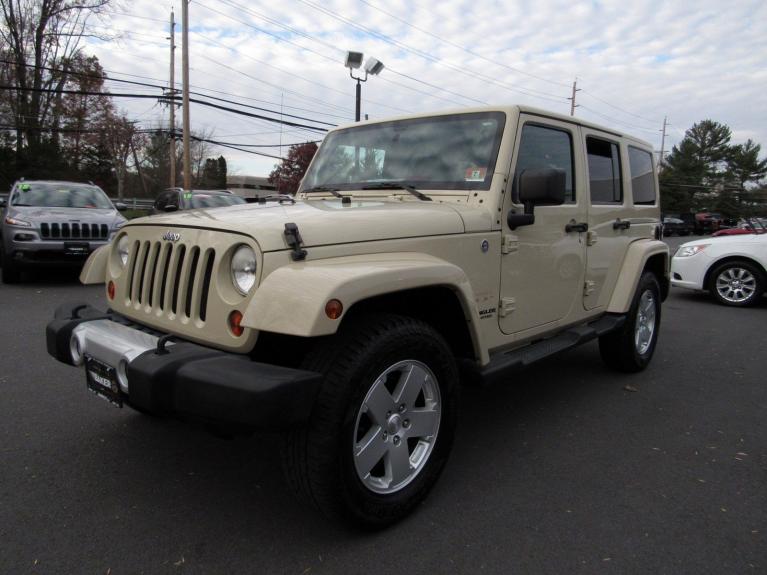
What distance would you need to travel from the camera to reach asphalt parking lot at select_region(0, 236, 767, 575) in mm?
2195

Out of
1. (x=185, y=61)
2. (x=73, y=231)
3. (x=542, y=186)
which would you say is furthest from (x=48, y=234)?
(x=185, y=61)

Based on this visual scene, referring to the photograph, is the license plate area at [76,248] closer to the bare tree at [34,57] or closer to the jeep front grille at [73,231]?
the jeep front grille at [73,231]

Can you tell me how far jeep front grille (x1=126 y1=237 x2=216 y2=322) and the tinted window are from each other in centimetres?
175

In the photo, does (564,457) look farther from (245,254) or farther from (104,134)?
(104,134)

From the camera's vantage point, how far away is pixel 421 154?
3305mm

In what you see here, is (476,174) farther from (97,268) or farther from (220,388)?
(97,268)

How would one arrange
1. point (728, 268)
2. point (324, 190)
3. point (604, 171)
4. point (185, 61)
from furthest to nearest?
point (185, 61)
point (728, 268)
point (604, 171)
point (324, 190)

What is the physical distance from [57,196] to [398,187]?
27.3ft

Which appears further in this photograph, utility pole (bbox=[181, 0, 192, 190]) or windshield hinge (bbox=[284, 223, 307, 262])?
utility pole (bbox=[181, 0, 192, 190])

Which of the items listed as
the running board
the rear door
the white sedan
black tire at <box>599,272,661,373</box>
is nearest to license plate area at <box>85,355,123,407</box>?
the running board

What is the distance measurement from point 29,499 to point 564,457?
2.75m

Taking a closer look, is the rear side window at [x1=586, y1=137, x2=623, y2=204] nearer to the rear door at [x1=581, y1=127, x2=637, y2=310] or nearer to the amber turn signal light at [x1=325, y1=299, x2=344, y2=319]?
the rear door at [x1=581, y1=127, x2=637, y2=310]

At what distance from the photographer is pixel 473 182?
9.95ft

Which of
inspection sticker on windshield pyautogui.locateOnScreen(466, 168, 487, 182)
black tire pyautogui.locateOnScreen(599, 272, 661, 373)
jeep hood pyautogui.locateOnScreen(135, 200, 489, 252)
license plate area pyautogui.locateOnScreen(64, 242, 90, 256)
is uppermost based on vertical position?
inspection sticker on windshield pyautogui.locateOnScreen(466, 168, 487, 182)
